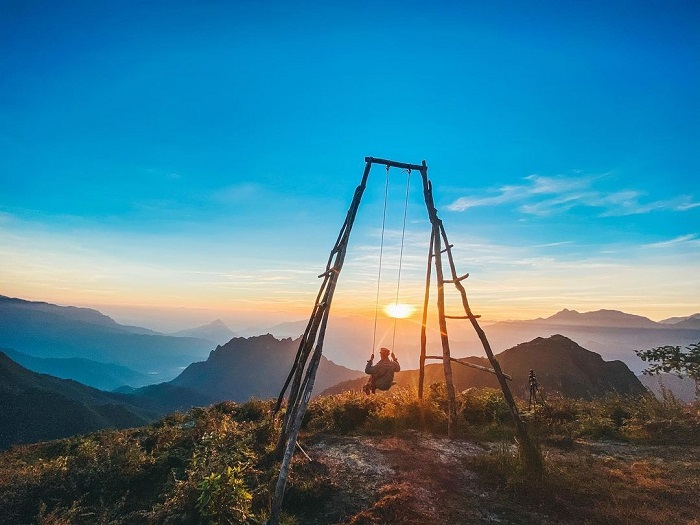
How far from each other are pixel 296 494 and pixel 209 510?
1.55 m

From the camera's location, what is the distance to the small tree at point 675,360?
9578 millimetres

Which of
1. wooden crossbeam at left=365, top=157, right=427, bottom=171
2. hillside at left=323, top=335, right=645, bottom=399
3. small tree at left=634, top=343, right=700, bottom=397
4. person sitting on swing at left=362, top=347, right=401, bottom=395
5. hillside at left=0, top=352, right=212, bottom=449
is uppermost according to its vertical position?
wooden crossbeam at left=365, top=157, right=427, bottom=171

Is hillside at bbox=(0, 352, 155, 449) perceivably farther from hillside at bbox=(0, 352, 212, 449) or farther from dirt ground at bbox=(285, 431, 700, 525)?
dirt ground at bbox=(285, 431, 700, 525)

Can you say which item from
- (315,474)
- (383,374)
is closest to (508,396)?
(315,474)

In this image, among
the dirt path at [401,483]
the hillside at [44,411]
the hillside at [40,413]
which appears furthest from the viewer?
the hillside at [44,411]

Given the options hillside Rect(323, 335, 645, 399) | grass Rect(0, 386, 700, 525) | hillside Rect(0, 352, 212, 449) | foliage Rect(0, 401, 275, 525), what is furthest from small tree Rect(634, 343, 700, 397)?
hillside Rect(0, 352, 212, 449)

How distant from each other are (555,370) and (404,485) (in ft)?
251

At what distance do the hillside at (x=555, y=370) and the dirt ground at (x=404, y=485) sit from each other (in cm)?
5447

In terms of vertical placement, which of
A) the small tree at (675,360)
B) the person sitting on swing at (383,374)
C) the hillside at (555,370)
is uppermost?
the small tree at (675,360)

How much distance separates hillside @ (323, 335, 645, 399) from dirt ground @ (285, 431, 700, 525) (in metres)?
54.5

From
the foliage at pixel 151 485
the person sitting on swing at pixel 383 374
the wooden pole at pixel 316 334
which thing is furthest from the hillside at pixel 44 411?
the wooden pole at pixel 316 334

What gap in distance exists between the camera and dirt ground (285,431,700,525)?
5258mm

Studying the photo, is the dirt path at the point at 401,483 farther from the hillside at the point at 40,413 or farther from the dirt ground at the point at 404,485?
the hillside at the point at 40,413

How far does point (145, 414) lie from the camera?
10025cm
